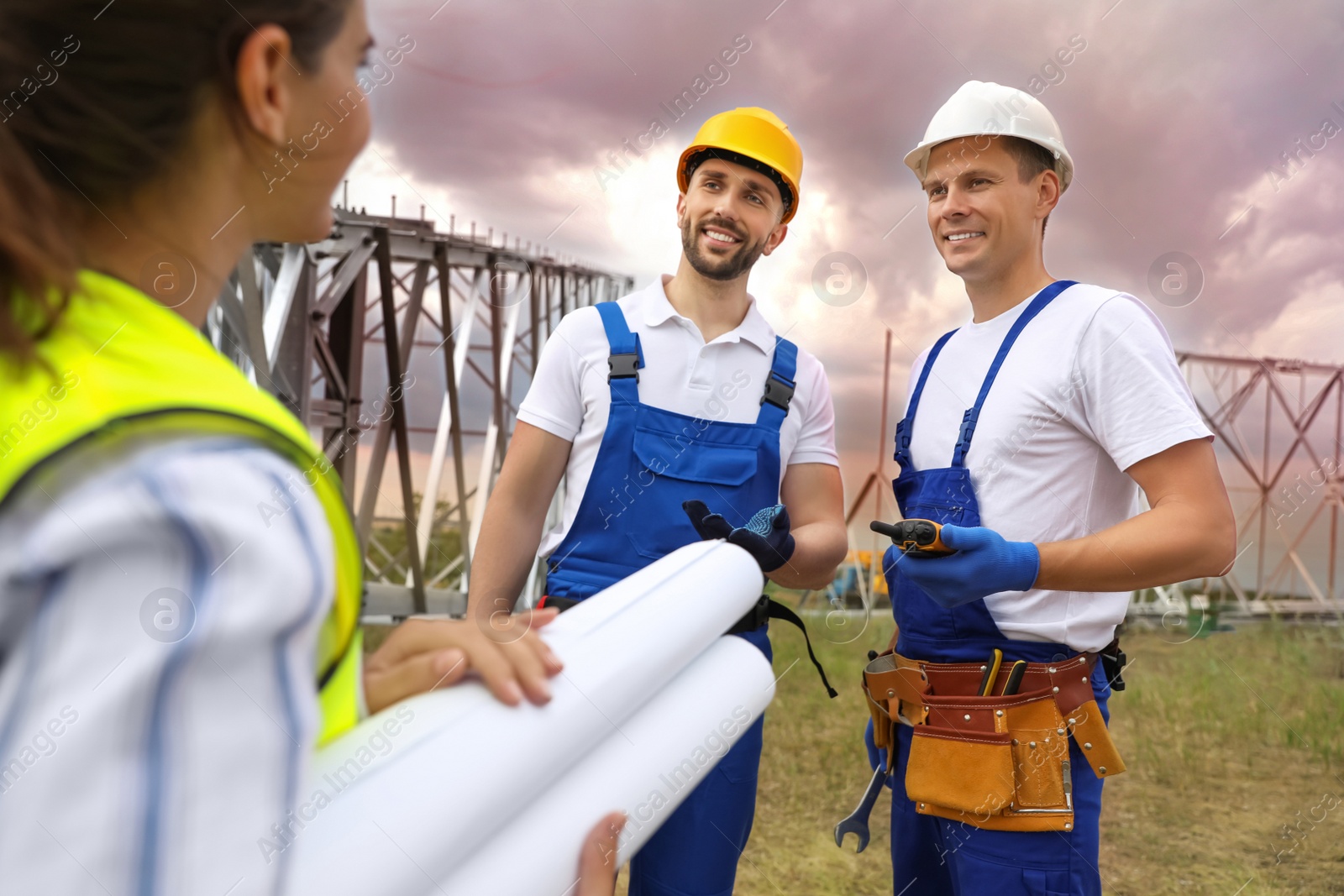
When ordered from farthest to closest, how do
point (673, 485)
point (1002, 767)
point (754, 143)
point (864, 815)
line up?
point (754, 143) < point (864, 815) < point (673, 485) < point (1002, 767)

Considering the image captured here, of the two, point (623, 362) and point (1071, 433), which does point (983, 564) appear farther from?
point (623, 362)

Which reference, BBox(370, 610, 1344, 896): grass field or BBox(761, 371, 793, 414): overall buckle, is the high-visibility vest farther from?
BBox(370, 610, 1344, 896): grass field

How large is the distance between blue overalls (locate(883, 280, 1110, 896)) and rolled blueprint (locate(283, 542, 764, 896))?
115 centimetres

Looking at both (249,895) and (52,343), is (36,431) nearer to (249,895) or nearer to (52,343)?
(52,343)

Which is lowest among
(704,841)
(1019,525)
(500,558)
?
(704,841)

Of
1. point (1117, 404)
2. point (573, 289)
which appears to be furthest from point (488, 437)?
→ point (1117, 404)

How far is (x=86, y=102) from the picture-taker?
761 millimetres

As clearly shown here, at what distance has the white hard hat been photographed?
233 centimetres

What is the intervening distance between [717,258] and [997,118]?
2.88 feet

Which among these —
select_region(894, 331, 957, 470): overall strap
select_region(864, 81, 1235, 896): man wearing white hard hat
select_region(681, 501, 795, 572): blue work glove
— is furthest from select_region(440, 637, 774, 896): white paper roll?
select_region(894, 331, 957, 470): overall strap

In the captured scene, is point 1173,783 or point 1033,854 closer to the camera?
point 1033,854

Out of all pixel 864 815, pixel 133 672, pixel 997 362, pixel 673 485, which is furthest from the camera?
pixel 864 815

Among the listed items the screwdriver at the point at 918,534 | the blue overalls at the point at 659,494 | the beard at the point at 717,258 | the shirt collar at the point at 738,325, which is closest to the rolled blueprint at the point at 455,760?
the screwdriver at the point at 918,534

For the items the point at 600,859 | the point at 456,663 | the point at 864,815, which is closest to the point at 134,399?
the point at 456,663
